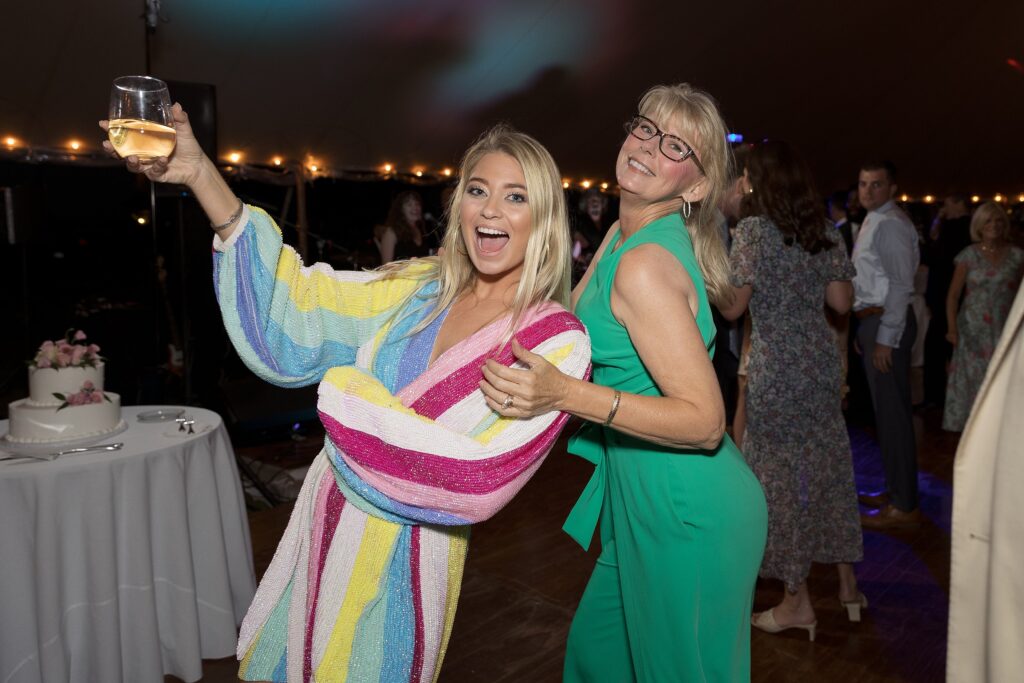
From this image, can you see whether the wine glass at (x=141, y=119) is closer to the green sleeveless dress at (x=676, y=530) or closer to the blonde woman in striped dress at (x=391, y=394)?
the blonde woman in striped dress at (x=391, y=394)

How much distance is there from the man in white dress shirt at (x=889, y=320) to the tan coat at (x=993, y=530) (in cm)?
307

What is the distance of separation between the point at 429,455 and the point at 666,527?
0.54m

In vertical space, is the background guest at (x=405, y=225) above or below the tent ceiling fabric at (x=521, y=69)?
below

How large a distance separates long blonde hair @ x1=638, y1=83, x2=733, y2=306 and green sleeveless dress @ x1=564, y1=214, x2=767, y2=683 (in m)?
0.12

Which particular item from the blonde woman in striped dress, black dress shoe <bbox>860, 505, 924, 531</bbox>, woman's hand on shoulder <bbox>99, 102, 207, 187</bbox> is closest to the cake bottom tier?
the blonde woman in striped dress

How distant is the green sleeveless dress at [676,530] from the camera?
1521 millimetres

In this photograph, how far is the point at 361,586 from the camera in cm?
134

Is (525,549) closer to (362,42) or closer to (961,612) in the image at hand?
(961,612)

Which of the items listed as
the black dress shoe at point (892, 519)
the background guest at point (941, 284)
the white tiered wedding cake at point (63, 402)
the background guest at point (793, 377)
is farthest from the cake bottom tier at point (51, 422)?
the background guest at point (941, 284)

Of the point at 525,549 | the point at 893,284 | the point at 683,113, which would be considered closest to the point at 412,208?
the point at 525,549

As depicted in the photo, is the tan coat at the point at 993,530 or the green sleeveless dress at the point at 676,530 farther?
the green sleeveless dress at the point at 676,530

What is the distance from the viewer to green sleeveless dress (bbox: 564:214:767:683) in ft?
4.99

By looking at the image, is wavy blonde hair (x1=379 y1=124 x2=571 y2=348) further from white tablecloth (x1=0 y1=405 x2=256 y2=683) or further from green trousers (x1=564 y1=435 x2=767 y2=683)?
white tablecloth (x1=0 y1=405 x2=256 y2=683)

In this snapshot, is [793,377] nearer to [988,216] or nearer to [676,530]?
[676,530]
